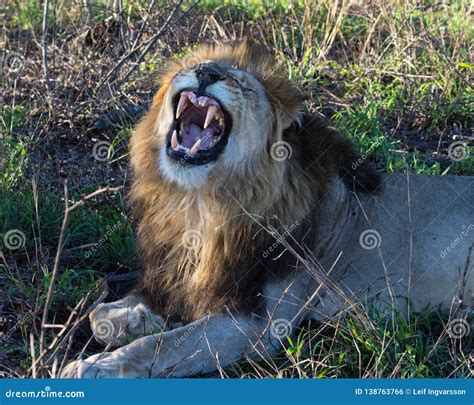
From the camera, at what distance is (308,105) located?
7.15 m

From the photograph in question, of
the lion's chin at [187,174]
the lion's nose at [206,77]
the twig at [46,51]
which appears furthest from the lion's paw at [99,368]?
the twig at [46,51]

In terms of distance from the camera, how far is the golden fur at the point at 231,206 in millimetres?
4797

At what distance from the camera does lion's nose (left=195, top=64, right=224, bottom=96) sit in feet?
15.6

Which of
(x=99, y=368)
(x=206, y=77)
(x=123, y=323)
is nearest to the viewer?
(x=99, y=368)

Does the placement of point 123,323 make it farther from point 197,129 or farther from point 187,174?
point 197,129

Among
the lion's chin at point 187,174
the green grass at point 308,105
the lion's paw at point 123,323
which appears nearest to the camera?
the lion's chin at point 187,174

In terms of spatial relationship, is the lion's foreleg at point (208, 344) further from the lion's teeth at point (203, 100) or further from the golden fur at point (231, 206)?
the lion's teeth at point (203, 100)

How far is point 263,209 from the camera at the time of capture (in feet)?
15.8

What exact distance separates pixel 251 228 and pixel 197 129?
21.0 inches

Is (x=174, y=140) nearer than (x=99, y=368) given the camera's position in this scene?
No

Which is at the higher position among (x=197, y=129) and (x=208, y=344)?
(x=197, y=129)

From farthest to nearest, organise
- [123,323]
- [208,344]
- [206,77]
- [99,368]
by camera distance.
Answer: [123,323] → [206,77] → [208,344] → [99,368]

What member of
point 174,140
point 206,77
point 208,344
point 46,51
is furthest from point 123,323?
point 46,51

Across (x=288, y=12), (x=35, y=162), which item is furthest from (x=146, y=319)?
(x=288, y=12)
